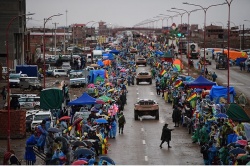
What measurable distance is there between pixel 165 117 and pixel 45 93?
340 inches

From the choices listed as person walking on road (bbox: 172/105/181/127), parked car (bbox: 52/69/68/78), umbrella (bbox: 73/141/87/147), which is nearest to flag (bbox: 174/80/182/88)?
person walking on road (bbox: 172/105/181/127)

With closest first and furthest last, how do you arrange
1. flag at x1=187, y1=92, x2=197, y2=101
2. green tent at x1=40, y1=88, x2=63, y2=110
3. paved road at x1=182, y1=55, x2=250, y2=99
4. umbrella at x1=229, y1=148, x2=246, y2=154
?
umbrella at x1=229, y1=148, x2=246, y2=154 < green tent at x1=40, y1=88, x2=63, y2=110 < flag at x1=187, y1=92, x2=197, y2=101 < paved road at x1=182, y1=55, x2=250, y2=99

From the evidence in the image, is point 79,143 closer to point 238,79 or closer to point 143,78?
point 143,78

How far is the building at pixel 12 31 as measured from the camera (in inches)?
3615

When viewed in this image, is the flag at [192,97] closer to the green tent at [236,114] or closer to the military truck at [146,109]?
the military truck at [146,109]

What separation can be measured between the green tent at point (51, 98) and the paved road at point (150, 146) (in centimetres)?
397

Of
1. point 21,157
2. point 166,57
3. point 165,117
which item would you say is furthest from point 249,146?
point 166,57

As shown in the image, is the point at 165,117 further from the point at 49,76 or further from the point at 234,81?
the point at 49,76

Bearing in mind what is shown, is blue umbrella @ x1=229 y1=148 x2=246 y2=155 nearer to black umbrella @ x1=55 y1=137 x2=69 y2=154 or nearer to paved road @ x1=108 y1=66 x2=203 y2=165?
paved road @ x1=108 y1=66 x2=203 y2=165

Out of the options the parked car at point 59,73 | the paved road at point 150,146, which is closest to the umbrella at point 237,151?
the paved road at point 150,146

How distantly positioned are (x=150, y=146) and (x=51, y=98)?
869 cm

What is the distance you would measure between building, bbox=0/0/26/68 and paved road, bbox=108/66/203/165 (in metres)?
47.2

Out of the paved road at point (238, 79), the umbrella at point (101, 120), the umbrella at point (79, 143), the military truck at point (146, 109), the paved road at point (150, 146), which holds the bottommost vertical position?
the paved road at point (238, 79)

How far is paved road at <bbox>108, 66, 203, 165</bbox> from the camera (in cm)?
2992
